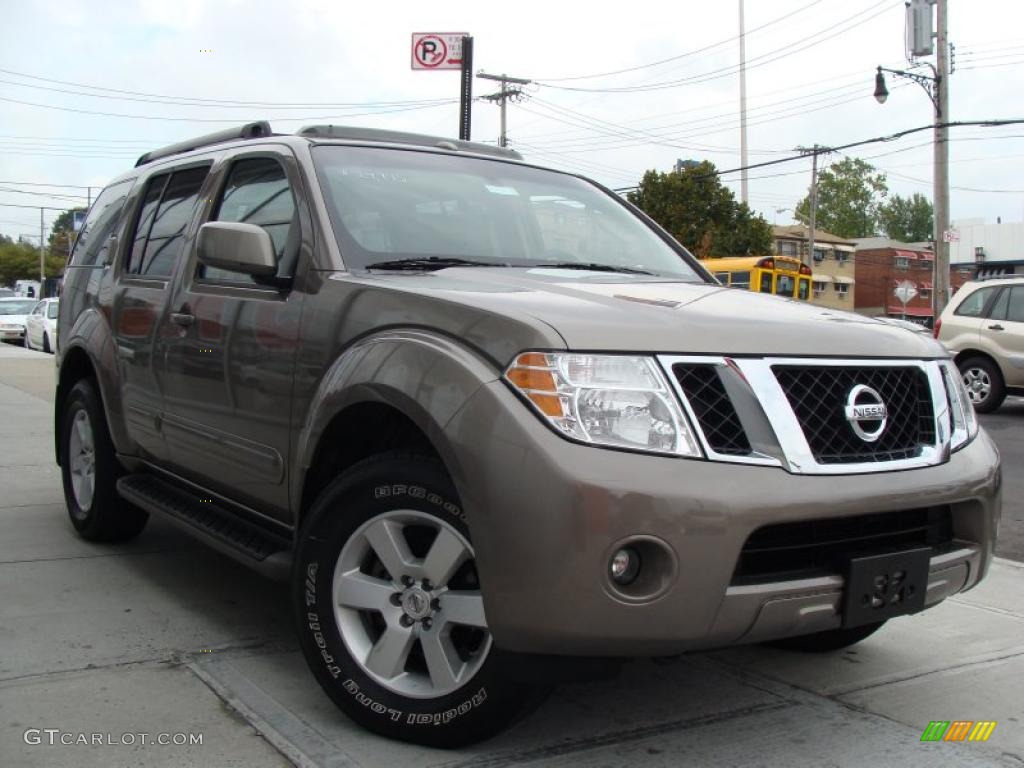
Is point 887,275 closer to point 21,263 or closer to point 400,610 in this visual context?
point 400,610

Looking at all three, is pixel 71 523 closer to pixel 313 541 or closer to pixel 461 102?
pixel 313 541

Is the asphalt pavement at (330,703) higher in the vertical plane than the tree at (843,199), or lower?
lower

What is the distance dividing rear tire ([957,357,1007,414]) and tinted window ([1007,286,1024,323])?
61cm

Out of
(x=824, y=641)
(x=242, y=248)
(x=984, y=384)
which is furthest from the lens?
(x=984, y=384)

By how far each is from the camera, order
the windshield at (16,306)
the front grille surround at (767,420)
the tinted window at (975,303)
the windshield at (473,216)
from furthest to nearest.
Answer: the windshield at (16,306) < the tinted window at (975,303) < the windshield at (473,216) < the front grille surround at (767,420)

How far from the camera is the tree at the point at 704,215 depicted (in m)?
41.9

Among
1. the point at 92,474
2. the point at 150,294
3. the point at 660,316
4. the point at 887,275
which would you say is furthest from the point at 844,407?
the point at 887,275

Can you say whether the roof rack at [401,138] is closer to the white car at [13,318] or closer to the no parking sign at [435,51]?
the no parking sign at [435,51]

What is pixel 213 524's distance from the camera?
12.9 feet

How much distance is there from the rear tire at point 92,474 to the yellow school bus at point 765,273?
2036 cm

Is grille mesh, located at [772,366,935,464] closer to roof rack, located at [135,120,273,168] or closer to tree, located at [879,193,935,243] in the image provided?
roof rack, located at [135,120,273,168]

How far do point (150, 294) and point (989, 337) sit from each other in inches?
445

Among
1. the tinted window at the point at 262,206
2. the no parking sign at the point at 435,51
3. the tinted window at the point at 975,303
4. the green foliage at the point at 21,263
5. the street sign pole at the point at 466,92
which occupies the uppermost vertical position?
the green foliage at the point at 21,263

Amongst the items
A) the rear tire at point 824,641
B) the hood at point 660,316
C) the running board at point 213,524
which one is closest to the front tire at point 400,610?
the running board at point 213,524
